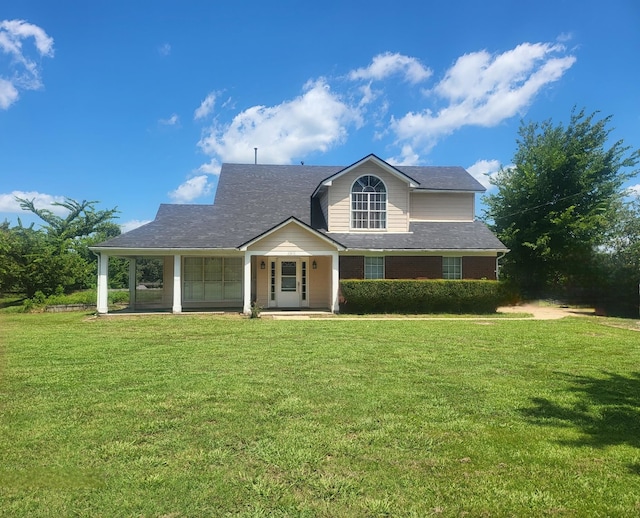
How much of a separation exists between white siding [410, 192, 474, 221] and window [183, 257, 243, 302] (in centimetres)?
873

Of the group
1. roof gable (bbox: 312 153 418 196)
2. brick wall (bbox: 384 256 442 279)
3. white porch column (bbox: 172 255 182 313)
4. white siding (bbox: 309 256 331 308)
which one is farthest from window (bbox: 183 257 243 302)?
brick wall (bbox: 384 256 442 279)

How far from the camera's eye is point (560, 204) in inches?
1086

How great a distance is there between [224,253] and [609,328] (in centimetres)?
1386

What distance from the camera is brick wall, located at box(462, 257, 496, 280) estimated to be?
20.3 metres

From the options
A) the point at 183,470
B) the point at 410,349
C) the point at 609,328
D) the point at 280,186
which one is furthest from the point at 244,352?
the point at 280,186

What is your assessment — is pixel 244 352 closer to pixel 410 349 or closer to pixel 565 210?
pixel 410 349

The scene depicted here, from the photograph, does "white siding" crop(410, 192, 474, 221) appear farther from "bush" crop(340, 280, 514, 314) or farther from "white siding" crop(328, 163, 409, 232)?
"bush" crop(340, 280, 514, 314)

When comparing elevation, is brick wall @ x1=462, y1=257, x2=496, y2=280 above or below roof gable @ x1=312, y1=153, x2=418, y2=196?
below

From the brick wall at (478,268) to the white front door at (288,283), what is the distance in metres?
7.37

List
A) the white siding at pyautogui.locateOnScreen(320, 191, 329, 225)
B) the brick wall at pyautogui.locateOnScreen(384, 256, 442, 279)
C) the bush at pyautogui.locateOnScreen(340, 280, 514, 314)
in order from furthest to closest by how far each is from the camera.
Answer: the white siding at pyautogui.locateOnScreen(320, 191, 329, 225) → the brick wall at pyautogui.locateOnScreen(384, 256, 442, 279) → the bush at pyautogui.locateOnScreen(340, 280, 514, 314)

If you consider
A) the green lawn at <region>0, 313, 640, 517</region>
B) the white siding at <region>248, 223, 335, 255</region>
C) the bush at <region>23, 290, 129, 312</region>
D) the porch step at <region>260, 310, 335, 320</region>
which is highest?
the white siding at <region>248, 223, 335, 255</region>

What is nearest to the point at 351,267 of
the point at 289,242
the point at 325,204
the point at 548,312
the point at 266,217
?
the point at 289,242

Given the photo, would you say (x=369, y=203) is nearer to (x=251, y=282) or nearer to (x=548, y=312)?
(x=251, y=282)

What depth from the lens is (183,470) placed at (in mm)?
3885
